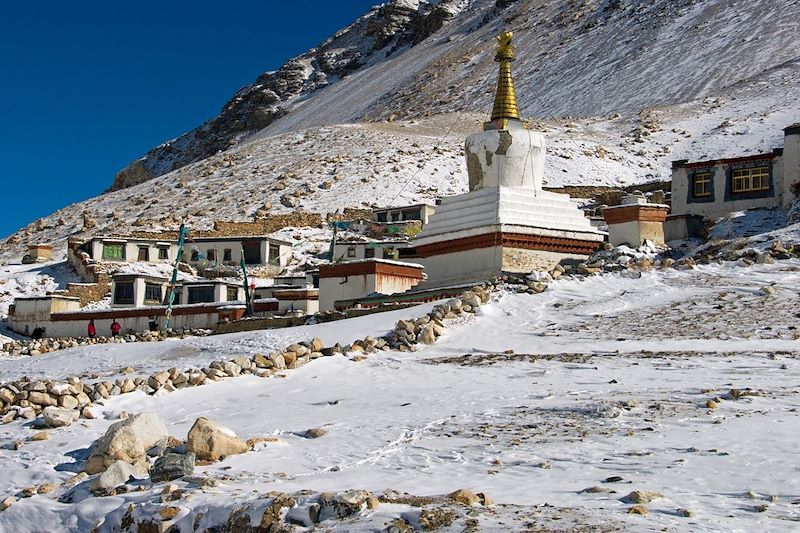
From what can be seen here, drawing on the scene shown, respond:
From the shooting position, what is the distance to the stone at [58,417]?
11883mm

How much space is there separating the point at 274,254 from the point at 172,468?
116 feet

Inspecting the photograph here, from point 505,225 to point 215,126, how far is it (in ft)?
443

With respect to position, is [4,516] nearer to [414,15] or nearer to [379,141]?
[379,141]

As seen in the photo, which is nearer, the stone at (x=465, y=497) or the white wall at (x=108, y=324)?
the stone at (x=465, y=497)

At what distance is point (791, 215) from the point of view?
23.8 meters

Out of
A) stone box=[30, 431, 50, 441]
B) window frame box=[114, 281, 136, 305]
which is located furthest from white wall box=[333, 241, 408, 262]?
stone box=[30, 431, 50, 441]

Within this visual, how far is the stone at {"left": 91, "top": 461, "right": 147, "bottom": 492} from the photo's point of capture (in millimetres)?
8955

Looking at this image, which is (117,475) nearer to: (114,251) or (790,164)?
(790,164)

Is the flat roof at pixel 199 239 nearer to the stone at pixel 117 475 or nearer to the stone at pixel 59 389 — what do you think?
the stone at pixel 59 389

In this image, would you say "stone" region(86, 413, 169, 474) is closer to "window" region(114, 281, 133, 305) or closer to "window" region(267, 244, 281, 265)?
"window" region(114, 281, 133, 305)

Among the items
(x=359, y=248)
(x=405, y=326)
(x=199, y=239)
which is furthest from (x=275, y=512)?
(x=199, y=239)

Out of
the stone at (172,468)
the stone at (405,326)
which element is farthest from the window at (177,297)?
the stone at (172,468)

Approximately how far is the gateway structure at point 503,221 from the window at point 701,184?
7649 millimetres

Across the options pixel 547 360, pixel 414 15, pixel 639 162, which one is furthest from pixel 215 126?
pixel 547 360
